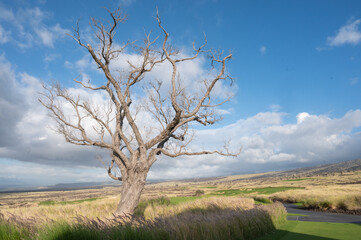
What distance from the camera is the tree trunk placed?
1181 centimetres

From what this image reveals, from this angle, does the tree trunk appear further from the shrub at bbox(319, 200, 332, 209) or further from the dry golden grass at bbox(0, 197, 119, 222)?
the shrub at bbox(319, 200, 332, 209)

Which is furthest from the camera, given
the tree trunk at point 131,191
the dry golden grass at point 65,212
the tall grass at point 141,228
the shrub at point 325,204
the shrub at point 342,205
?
the shrub at point 325,204

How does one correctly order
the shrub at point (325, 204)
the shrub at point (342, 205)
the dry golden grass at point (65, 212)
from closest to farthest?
the dry golden grass at point (65, 212), the shrub at point (342, 205), the shrub at point (325, 204)

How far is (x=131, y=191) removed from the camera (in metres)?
12.0

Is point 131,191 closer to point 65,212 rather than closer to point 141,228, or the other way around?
point 141,228

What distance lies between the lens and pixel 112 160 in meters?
13.5

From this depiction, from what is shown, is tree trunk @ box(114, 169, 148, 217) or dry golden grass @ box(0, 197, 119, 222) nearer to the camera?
tree trunk @ box(114, 169, 148, 217)

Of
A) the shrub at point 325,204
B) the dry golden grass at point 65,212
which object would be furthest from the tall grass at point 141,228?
the shrub at point 325,204

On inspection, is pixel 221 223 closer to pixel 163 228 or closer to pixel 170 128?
pixel 163 228

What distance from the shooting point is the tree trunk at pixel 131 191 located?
11815 mm

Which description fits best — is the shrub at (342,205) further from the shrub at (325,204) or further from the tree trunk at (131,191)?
the tree trunk at (131,191)

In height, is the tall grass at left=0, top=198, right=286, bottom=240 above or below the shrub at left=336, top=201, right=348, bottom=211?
above

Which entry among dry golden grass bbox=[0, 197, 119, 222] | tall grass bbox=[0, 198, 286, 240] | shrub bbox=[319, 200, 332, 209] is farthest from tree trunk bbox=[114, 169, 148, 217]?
shrub bbox=[319, 200, 332, 209]

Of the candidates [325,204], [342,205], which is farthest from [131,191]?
[325,204]
